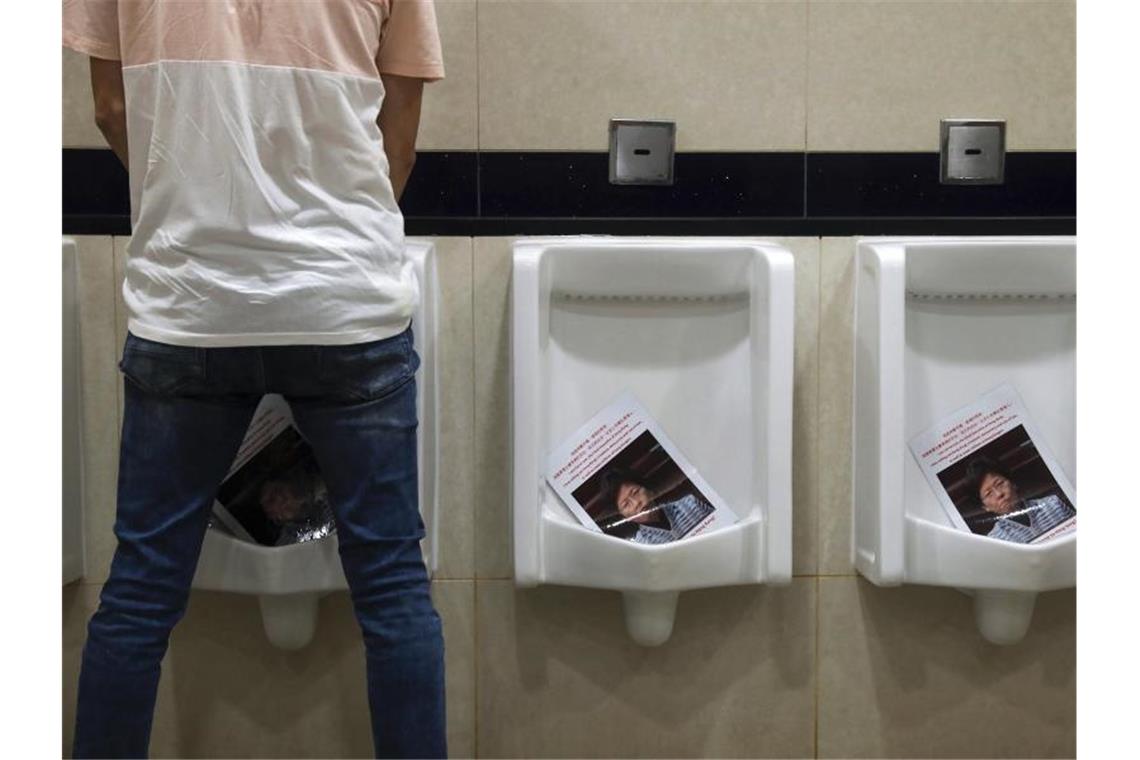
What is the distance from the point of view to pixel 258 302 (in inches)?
63.2

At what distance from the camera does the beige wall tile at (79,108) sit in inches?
83.8

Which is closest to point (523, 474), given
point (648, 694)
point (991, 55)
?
point (648, 694)

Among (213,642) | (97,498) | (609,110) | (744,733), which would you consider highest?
(609,110)

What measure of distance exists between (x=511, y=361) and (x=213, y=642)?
2.33ft

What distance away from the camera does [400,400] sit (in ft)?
5.65

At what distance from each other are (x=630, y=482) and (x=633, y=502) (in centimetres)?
3

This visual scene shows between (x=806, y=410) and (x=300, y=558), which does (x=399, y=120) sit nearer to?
(x=300, y=558)

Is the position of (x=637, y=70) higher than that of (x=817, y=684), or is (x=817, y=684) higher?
(x=637, y=70)

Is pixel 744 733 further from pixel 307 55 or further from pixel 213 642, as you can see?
→ pixel 307 55

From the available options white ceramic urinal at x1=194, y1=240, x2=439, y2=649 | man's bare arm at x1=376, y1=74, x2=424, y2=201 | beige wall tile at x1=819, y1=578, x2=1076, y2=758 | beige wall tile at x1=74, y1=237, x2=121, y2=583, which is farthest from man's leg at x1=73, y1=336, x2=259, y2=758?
beige wall tile at x1=819, y1=578, x2=1076, y2=758

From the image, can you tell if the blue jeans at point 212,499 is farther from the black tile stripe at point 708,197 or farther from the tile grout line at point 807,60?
the tile grout line at point 807,60

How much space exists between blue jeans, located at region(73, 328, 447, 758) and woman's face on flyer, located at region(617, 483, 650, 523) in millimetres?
459

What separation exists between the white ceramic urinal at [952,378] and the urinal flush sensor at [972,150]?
13 cm

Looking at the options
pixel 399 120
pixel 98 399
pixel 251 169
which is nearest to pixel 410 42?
pixel 399 120
